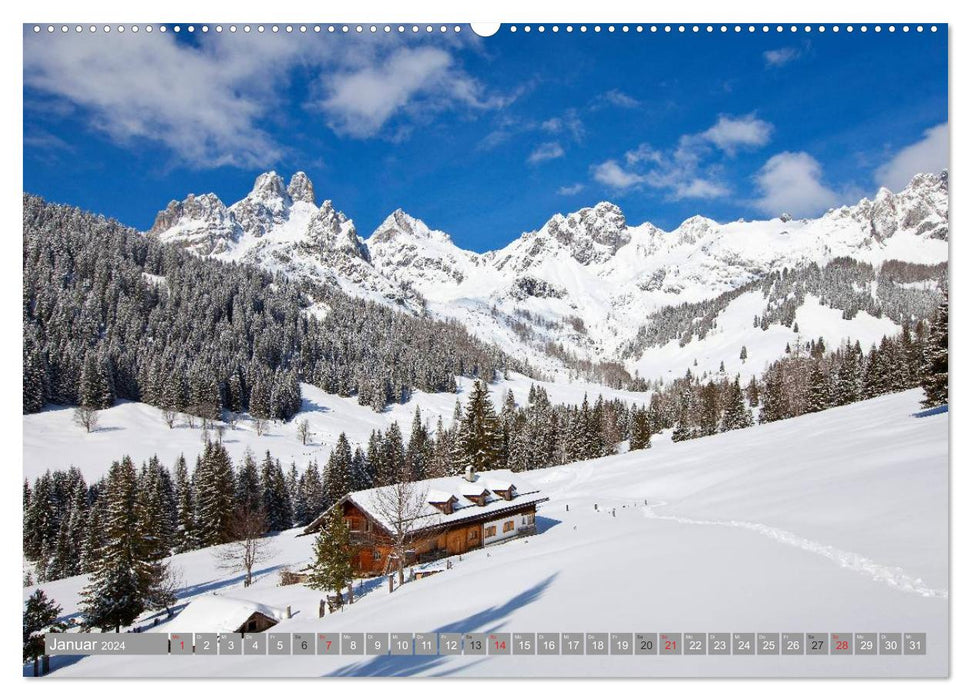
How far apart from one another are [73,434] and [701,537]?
74.1 metres

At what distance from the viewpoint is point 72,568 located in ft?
155

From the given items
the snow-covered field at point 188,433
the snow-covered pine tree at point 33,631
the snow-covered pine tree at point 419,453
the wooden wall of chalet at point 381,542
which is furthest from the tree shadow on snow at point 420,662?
the snow-covered pine tree at point 419,453

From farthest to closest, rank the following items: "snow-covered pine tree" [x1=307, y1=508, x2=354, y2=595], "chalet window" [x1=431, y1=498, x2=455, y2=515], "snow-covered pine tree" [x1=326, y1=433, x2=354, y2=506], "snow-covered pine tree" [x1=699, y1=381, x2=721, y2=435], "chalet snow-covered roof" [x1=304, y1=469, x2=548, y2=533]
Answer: "snow-covered pine tree" [x1=699, y1=381, x2=721, y2=435]
"snow-covered pine tree" [x1=326, y1=433, x2=354, y2=506]
"chalet window" [x1=431, y1=498, x2=455, y2=515]
"chalet snow-covered roof" [x1=304, y1=469, x2=548, y2=533]
"snow-covered pine tree" [x1=307, y1=508, x2=354, y2=595]

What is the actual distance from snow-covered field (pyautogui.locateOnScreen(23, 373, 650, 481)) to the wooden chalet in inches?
697

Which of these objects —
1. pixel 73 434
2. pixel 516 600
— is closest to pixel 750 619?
pixel 516 600

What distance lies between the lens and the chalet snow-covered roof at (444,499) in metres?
29.9

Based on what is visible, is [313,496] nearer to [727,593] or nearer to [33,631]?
[33,631]

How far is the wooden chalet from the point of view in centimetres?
2973

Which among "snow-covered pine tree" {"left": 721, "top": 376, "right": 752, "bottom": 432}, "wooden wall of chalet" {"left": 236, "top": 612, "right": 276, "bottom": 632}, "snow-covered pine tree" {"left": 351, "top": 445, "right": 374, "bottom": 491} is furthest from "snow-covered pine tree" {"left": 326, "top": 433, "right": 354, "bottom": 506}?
"snow-covered pine tree" {"left": 721, "top": 376, "right": 752, "bottom": 432}

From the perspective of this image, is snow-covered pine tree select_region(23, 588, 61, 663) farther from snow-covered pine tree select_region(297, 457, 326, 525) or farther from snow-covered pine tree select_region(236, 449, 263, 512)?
snow-covered pine tree select_region(297, 457, 326, 525)
